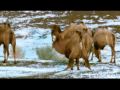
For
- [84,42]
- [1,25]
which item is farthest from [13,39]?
[84,42]

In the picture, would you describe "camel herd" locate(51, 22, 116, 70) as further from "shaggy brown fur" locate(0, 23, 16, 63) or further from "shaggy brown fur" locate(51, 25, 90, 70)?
"shaggy brown fur" locate(0, 23, 16, 63)

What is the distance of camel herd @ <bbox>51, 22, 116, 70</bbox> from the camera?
5.68 m

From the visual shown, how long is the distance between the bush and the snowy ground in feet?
0.16

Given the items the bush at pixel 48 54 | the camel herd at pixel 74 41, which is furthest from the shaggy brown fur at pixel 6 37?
the bush at pixel 48 54

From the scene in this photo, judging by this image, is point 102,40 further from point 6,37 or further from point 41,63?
point 6,37

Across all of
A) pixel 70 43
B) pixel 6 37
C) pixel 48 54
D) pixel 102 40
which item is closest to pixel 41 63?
pixel 48 54

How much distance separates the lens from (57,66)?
5.61 metres

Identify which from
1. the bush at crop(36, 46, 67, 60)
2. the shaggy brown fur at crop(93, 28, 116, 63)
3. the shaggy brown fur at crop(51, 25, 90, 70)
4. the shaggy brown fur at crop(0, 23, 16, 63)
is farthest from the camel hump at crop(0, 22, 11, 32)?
the shaggy brown fur at crop(93, 28, 116, 63)

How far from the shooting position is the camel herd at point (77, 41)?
5.68 meters

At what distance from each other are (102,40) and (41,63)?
1.03 metres

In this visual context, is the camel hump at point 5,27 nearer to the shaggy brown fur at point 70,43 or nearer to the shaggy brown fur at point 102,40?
the shaggy brown fur at point 70,43

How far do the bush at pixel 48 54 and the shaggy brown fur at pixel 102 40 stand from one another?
526 millimetres
